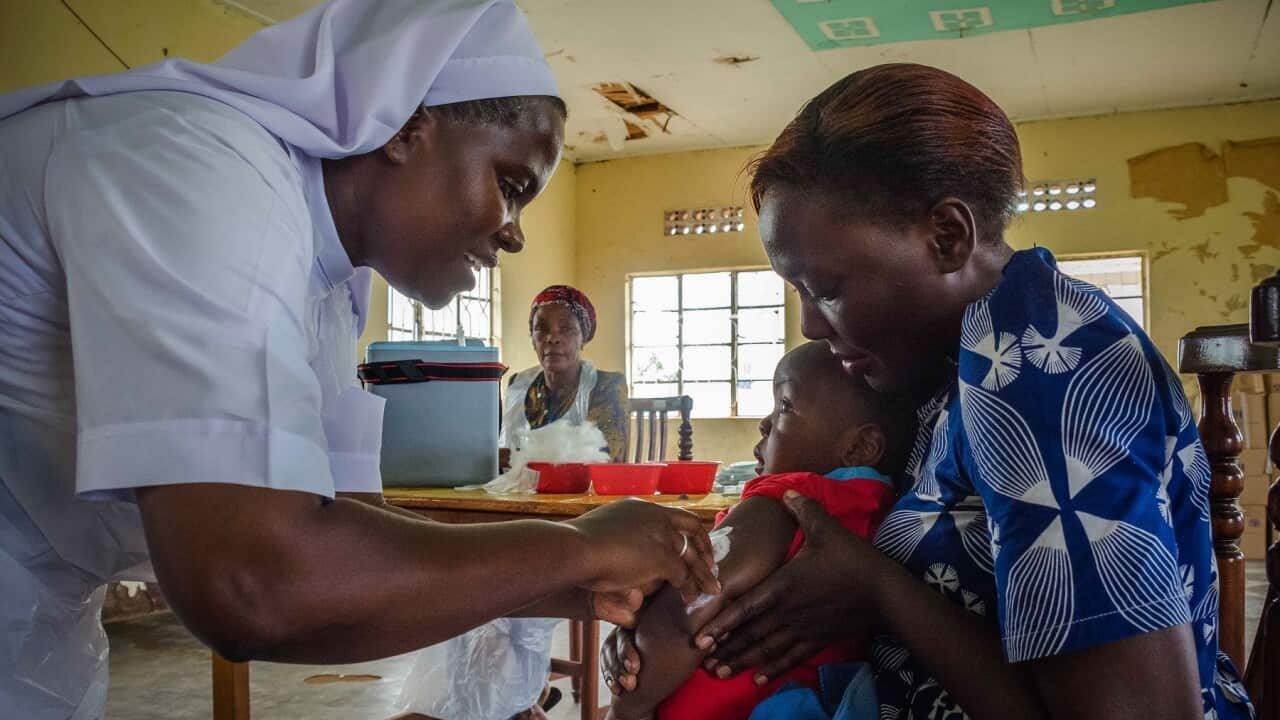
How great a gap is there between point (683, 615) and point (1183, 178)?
938 centimetres

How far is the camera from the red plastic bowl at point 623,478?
9.44 feet

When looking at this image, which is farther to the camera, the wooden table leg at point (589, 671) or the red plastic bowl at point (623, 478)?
the wooden table leg at point (589, 671)

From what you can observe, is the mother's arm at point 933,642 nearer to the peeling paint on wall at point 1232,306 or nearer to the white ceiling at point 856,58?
the white ceiling at point 856,58

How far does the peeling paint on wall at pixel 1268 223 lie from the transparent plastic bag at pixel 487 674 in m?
8.29

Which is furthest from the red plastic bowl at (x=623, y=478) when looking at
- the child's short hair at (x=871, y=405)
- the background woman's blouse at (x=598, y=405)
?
the background woman's blouse at (x=598, y=405)

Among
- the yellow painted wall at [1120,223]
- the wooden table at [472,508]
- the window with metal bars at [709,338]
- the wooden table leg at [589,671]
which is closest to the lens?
the wooden table at [472,508]

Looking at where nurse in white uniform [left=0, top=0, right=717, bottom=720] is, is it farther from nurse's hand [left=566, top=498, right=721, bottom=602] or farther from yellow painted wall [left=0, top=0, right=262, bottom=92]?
yellow painted wall [left=0, top=0, right=262, bottom=92]

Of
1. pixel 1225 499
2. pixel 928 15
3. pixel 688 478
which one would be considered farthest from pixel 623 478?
pixel 928 15

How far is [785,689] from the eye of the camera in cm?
138

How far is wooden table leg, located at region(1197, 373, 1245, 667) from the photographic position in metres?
1.56

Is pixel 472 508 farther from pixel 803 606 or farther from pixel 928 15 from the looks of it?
pixel 928 15

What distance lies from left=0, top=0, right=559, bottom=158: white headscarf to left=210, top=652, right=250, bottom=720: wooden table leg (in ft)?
6.95

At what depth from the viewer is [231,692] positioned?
278cm

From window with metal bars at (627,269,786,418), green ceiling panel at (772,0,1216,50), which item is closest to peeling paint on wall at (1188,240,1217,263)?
green ceiling panel at (772,0,1216,50)
